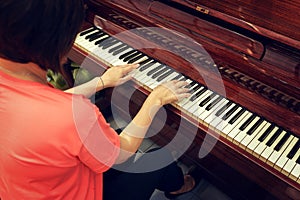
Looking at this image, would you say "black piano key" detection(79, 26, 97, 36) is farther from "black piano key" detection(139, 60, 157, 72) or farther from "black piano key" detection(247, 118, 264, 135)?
"black piano key" detection(247, 118, 264, 135)

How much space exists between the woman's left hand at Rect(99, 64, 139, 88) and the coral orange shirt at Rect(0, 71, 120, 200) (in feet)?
1.84

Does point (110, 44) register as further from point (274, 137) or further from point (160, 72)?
point (274, 137)

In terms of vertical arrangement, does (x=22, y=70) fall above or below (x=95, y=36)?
above

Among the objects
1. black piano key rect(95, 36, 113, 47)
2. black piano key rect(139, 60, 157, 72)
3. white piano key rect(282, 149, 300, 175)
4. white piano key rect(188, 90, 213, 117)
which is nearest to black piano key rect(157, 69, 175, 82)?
black piano key rect(139, 60, 157, 72)

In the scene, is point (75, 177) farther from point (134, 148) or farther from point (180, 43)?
point (180, 43)

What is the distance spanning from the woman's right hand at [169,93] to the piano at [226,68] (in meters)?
0.03

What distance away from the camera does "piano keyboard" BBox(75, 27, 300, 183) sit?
3.80 feet

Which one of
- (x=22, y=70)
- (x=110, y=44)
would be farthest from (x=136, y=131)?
(x=110, y=44)

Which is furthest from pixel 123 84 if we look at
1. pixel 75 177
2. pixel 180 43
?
pixel 75 177

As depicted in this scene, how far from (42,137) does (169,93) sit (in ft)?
2.16

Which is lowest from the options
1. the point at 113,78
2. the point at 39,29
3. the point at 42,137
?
the point at 113,78

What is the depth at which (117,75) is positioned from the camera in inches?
58.6

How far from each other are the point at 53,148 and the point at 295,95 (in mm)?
930

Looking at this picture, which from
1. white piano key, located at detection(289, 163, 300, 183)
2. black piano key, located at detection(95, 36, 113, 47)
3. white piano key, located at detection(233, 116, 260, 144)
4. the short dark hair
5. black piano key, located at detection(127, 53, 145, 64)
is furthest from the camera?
black piano key, located at detection(95, 36, 113, 47)
